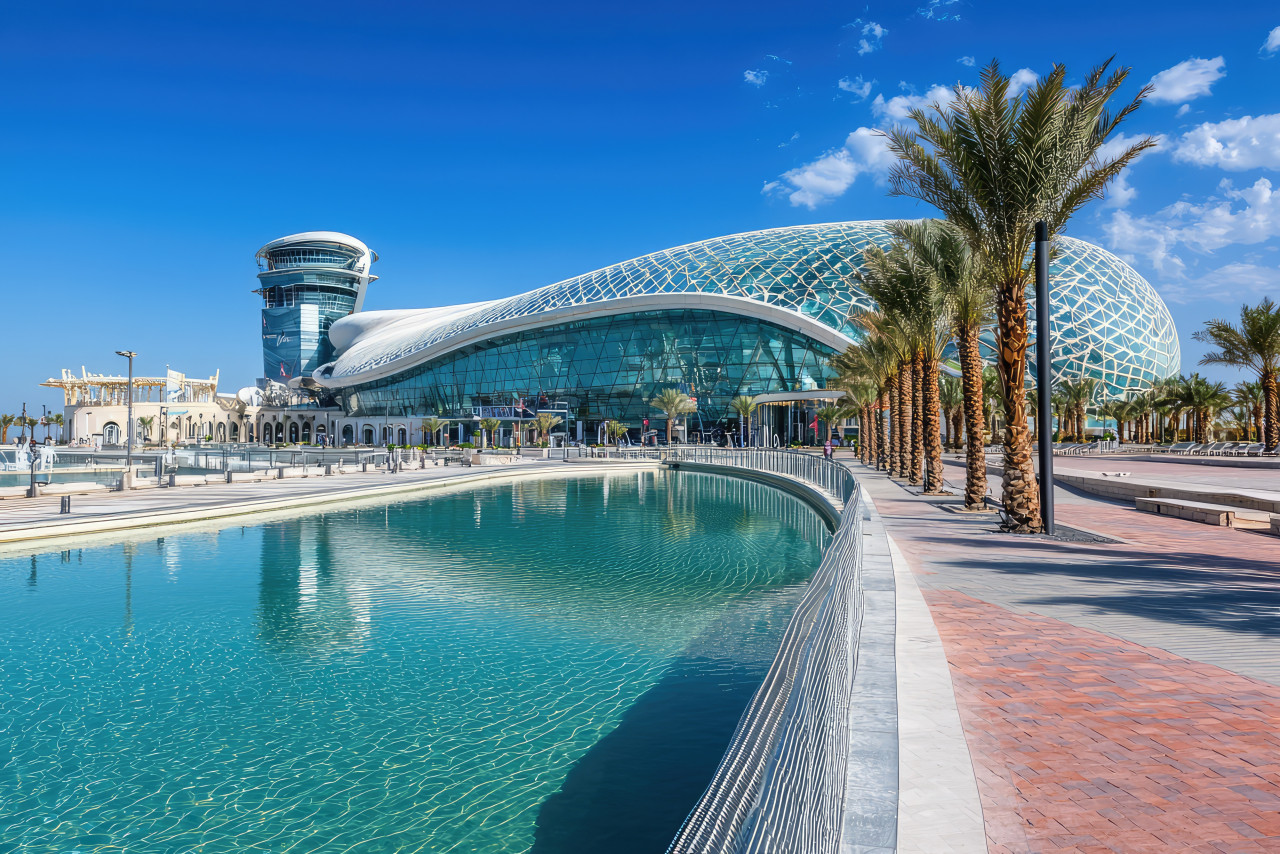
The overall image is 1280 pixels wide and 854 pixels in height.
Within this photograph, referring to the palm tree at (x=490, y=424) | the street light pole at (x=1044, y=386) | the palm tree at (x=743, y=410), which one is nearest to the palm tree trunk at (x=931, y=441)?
the street light pole at (x=1044, y=386)

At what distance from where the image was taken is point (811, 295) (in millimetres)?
55375

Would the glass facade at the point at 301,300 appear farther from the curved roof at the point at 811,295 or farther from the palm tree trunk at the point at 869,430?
the palm tree trunk at the point at 869,430

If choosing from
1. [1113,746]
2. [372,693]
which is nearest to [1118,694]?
[1113,746]

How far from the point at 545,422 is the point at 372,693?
177 feet

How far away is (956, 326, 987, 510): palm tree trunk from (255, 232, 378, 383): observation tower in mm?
99880

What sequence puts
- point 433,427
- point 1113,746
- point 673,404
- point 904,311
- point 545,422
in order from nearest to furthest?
point 1113,746, point 904,311, point 673,404, point 545,422, point 433,427

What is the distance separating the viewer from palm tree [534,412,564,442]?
6094 cm

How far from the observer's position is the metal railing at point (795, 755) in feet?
7.29

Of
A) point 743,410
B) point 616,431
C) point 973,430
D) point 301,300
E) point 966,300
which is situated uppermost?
point 301,300

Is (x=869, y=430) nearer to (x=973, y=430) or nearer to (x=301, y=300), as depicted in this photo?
(x=973, y=430)

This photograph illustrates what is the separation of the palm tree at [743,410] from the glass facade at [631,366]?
100cm

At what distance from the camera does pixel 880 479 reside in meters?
27.8

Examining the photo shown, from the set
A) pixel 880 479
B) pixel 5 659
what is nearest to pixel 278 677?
pixel 5 659

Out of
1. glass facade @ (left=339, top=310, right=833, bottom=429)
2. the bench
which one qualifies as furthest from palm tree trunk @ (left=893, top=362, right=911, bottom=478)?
glass facade @ (left=339, top=310, right=833, bottom=429)
